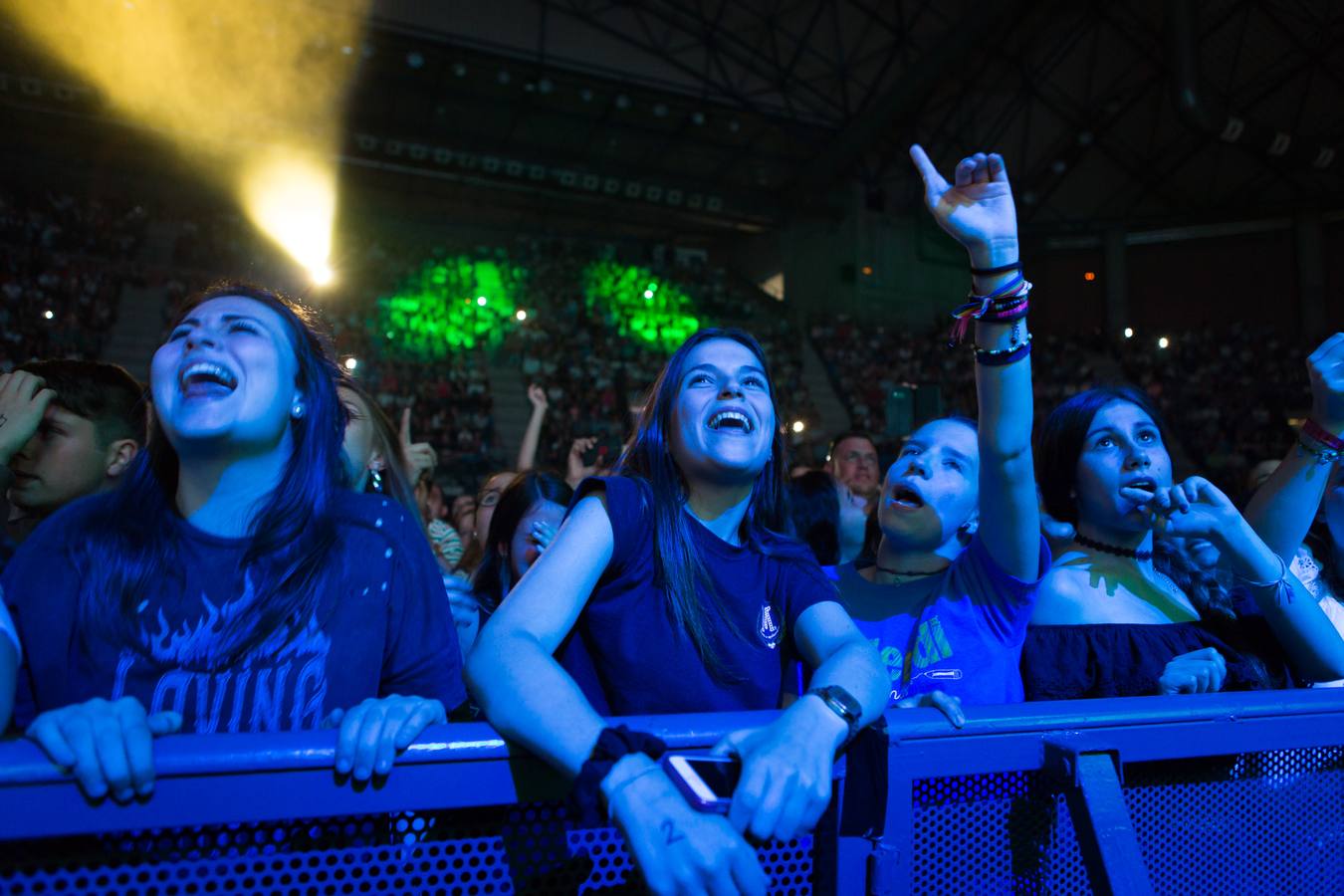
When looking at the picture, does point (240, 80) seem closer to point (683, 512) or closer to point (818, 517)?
point (818, 517)

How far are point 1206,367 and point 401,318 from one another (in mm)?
17433

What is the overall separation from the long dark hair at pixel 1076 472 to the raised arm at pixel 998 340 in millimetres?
491

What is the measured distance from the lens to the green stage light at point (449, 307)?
16.6 meters

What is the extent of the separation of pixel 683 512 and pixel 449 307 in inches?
678

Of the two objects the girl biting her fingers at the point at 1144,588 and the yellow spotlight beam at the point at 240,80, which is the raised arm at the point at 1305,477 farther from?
the yellow spotlight beam at the point at 240,80

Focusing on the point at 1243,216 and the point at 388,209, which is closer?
the point at 1243,216

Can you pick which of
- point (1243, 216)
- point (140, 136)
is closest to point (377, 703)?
point (140, 136)

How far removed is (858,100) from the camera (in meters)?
20.1

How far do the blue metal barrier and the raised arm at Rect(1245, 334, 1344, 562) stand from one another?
2.13ft

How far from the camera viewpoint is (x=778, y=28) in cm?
1848

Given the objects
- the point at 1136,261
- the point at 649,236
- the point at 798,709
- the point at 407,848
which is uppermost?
the point at 649,236

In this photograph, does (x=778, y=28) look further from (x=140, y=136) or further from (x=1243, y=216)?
(x=140, y=136)

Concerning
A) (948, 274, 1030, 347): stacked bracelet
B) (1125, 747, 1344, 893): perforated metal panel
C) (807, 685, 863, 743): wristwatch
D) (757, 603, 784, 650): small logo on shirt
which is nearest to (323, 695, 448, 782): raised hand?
(807, 685, 863, 743): wristwatch

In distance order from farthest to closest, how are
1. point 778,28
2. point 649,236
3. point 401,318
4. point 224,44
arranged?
point 649,236, point 778,28, point 401,318, point 224,44
